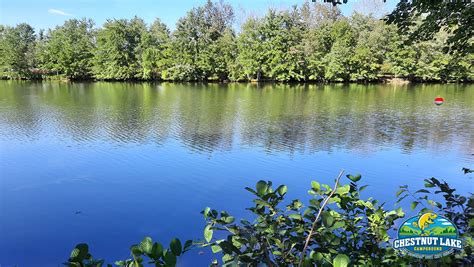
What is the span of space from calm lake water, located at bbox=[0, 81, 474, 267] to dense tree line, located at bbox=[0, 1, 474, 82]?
23.6m

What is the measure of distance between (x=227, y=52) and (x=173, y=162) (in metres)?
35.3

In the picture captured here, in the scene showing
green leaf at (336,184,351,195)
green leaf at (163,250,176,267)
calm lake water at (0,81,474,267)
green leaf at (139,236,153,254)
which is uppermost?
green leaf at (336,184,351,195)

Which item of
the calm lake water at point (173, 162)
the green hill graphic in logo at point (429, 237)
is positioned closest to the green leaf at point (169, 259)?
the green hill graphic in logo at point (429, 237)

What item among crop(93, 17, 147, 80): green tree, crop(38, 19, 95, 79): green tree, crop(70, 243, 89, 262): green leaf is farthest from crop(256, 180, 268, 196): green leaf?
crop(38, 19, 95, 79): green tree

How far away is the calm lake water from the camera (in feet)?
22.4

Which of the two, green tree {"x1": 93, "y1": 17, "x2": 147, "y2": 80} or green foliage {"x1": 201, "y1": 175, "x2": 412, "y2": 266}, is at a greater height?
green tree {"x1": 93, "y1": 17, "x2": 147, "y2": 80}

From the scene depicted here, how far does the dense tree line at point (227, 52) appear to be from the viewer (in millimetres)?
43344

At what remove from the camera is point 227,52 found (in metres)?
44.5

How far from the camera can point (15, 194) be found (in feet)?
27.5

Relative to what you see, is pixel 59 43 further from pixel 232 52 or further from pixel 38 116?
pixel 38 116

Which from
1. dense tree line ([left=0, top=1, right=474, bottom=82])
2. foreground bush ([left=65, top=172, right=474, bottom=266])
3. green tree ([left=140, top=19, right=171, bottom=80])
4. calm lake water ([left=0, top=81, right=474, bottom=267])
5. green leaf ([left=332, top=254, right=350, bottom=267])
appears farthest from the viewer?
green tree ([left=140, top=19, right=171, bottom=80])

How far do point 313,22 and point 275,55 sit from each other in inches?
742

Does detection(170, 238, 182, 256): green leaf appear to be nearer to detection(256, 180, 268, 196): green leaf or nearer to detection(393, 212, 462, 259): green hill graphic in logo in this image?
detection(256, 180, 268, 196): green leaf

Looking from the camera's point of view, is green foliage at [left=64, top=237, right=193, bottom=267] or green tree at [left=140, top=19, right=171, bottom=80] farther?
green tree at [left=140, top=19, right=171, bottom=80]
